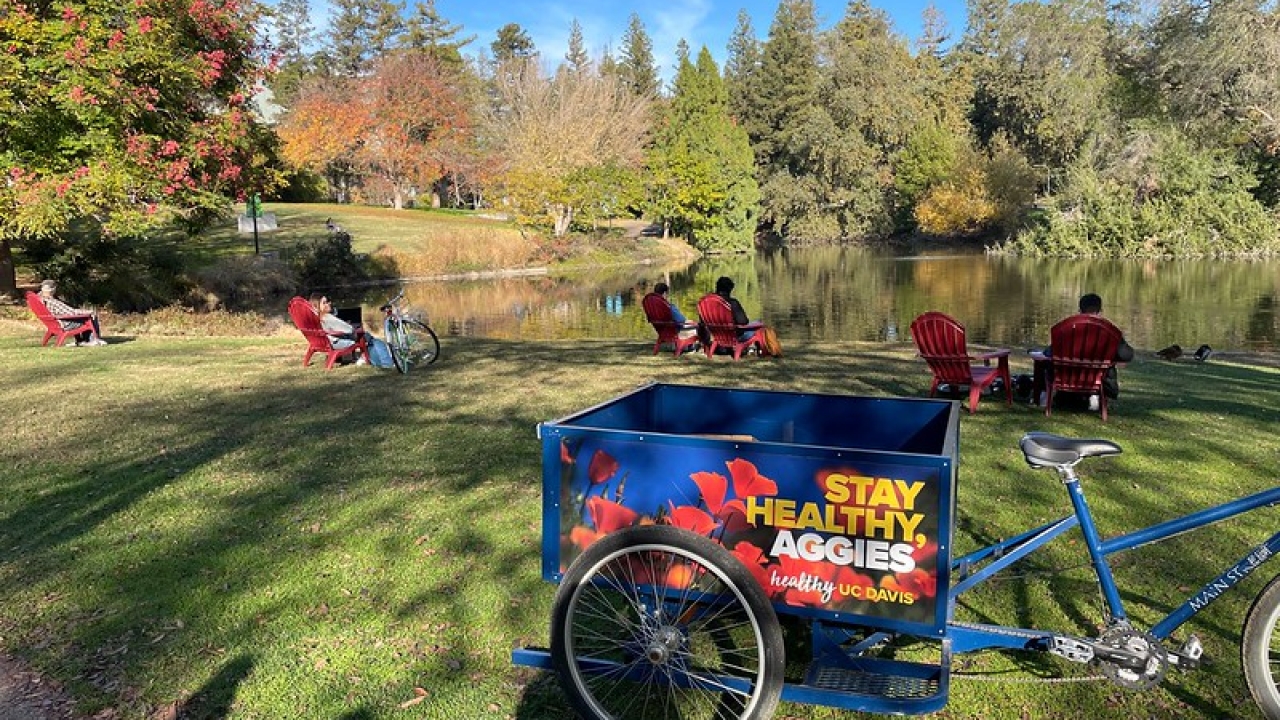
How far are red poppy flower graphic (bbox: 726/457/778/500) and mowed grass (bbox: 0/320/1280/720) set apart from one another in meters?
1.00

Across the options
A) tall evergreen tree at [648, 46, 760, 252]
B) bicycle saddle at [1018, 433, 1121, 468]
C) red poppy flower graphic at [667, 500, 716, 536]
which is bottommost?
red poppy flower graphic at [667, 500, 716, 536]

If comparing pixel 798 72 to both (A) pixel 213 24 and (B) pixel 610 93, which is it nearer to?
(B) pixel 610 93

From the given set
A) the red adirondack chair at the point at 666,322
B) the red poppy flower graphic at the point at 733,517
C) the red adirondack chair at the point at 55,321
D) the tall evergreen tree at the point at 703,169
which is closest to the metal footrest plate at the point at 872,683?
the red poppy flower graphic at the point at 733,517

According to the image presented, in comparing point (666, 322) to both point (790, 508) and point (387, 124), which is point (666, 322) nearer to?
point (790, 508)

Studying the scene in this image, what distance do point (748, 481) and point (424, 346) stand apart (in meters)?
10.1

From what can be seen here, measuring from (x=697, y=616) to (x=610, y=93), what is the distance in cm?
6138

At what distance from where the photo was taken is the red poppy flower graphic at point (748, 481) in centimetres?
276

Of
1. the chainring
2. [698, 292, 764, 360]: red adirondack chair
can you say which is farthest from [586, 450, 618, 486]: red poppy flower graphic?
[698, 292, 764, 360]: red adirondack chair

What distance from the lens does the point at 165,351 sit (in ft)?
42.1

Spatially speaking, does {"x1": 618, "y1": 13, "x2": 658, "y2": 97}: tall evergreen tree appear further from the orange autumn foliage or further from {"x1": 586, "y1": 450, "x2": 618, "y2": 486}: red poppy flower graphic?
{"x1": 586, "y1": 450, "x2": 618, "y2": 486}: red poppy flower graphic

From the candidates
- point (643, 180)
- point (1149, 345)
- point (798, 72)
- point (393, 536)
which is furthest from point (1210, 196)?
point (393, 536)

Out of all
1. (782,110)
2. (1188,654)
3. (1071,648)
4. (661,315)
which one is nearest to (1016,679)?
(1071,648)

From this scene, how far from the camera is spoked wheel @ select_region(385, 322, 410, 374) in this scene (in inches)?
420

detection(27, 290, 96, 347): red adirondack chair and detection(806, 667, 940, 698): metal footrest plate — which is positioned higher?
detection(27, 290, 96, 347): red adirondack chair
